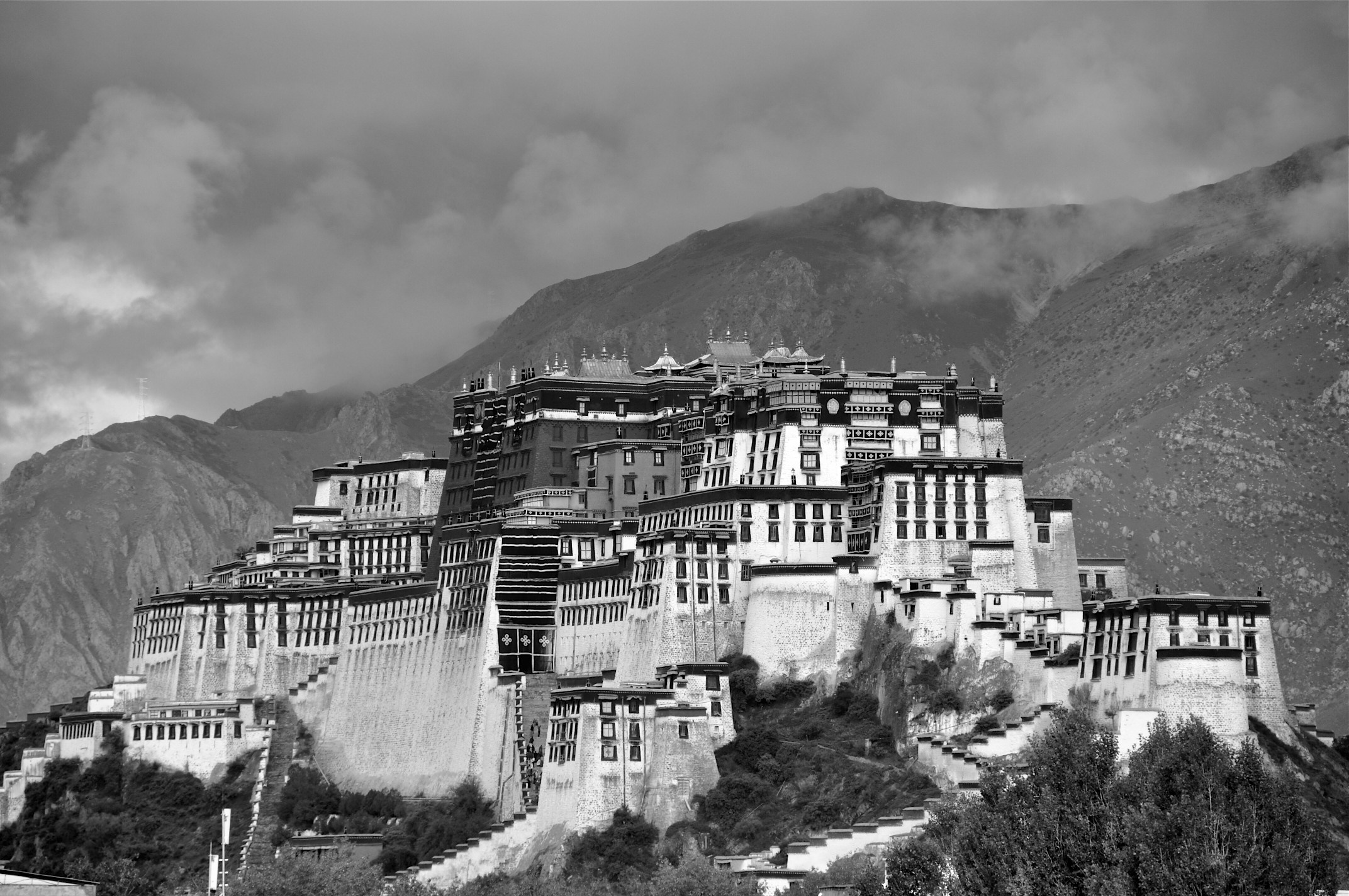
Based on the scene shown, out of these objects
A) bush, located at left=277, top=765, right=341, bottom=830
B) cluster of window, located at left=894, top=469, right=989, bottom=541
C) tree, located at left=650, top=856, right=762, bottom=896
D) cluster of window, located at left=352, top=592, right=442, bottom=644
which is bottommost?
tree, located at left=650, top=856, right=762, bottom=896

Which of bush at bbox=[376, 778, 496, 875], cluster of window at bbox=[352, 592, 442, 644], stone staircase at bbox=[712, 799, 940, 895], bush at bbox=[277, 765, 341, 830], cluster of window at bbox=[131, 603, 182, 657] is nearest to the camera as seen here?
stone staircase at bbox=[712, 799, 940, 895]

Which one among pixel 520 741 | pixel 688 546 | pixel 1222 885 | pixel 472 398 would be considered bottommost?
pixel 1222 885

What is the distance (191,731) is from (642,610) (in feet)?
106

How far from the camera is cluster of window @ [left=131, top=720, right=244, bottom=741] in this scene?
153 m

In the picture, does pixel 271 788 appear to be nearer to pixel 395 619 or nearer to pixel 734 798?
pixel 395 619

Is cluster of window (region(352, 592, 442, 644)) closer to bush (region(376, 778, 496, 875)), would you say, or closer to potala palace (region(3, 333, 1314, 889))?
potala palace (region(3, 333, 1314, 889))

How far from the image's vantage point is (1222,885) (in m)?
81.2

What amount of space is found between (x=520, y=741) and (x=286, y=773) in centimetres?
2105

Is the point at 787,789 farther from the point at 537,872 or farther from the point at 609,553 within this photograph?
the point at 609,553

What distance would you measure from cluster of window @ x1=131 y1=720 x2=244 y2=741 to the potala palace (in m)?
0.15

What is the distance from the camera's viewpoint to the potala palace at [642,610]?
11806 centimetres

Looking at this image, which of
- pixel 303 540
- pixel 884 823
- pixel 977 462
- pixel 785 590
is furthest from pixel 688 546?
pixel 303 540

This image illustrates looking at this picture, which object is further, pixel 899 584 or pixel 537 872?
pixel 899 584

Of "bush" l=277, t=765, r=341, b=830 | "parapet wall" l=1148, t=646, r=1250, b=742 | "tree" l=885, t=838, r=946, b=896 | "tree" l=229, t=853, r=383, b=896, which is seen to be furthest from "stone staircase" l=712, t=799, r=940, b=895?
"bush" l=277, t=765, r=341, b=830
